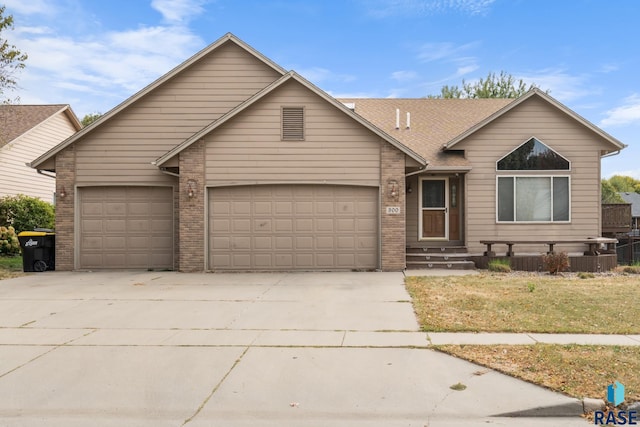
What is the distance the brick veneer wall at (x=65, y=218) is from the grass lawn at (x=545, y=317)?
10.3 metres

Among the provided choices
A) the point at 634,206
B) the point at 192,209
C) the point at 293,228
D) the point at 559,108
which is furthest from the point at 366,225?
the point at 634,206

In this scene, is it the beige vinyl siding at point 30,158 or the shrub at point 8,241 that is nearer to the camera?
the shrub at point 8,241

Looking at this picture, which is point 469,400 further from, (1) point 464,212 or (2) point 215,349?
(1) point 464,212

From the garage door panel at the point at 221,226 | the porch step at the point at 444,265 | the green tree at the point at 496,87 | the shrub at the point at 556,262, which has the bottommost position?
the porch step at the point at 444,265

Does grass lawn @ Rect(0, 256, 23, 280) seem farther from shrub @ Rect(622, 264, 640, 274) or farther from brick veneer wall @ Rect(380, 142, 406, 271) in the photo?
shrub @ Rect(622, 264, 640, 274)

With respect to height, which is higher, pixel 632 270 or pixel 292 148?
pixel 292 148

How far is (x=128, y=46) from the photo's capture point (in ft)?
66.0

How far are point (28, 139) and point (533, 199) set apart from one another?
73.4 feet

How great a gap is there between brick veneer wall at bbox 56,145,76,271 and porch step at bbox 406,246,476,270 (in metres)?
10.3

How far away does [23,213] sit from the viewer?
22266 mm

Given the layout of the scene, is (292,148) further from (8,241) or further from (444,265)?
(8,241)

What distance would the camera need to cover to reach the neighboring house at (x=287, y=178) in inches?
584

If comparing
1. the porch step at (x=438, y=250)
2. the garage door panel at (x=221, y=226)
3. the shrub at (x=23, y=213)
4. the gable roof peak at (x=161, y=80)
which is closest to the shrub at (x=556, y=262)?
the porch step at (x=438, y=250)

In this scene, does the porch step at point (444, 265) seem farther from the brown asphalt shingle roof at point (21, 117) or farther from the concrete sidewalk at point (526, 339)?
the brown asphalt shingle roof at point (21, 117)
